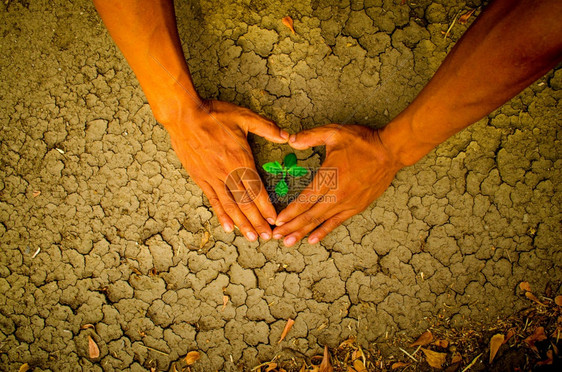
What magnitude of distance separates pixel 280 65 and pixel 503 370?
2.55 metres

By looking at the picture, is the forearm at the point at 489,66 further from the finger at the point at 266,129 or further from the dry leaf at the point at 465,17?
the dry leaf at the point at 465,17

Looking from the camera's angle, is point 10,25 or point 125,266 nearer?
point 125,266

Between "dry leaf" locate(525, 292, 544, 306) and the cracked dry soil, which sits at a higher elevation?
the cracked dry soil

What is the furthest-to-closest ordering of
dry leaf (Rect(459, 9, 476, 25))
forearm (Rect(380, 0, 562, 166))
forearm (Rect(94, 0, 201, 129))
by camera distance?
dry leaf (Rect(459, 9, 476, 25))
forearm (Rect(94, 0, 201, 129))
forearm (Rect(380, 0, 562, 166))

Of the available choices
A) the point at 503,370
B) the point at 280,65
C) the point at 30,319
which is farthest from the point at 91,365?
the point at 503,370

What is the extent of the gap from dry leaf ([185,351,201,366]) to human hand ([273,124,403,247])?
0.94 meters

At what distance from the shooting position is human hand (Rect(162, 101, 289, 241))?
1.99m

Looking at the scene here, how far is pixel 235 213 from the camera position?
2049mm

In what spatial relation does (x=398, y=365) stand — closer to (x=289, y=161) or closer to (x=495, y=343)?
(x=495, y=343)

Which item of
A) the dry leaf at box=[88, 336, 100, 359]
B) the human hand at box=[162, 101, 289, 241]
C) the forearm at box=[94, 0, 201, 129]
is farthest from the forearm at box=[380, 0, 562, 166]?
the dry leaf at box=[88, 336, 100, 359]

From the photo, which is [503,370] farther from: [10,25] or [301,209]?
[10,25]

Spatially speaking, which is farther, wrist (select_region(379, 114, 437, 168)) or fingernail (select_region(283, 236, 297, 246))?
fingernail (select_region(283, 236, 297, 246))

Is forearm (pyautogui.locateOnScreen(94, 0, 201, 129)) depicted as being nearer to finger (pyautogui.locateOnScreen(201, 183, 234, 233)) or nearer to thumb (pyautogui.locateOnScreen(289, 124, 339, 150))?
finger (pyautogui.locateOnScreen(201, 183, 234, 233))

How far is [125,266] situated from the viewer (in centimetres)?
224
